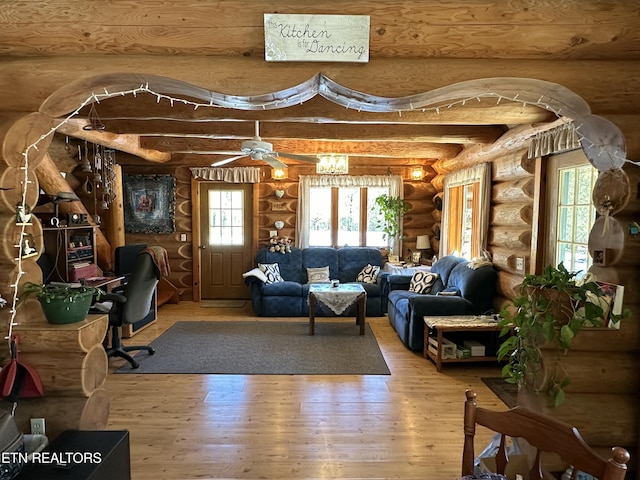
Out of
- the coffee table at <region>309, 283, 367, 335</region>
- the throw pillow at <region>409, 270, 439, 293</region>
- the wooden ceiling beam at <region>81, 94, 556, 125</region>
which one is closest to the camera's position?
the wooden ceiling beam at <region>81, 94, 556, 125</region>

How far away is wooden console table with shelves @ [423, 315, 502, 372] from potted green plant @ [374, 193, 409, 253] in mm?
2713

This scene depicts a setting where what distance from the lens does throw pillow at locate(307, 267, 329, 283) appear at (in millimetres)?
6296

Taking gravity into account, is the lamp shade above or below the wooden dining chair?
above

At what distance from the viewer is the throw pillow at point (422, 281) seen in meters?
5.26

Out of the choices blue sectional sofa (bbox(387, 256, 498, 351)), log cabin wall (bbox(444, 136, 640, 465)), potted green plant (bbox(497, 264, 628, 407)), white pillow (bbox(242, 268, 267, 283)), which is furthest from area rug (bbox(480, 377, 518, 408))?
white pillow (bbox(242, 268, 267, 283))

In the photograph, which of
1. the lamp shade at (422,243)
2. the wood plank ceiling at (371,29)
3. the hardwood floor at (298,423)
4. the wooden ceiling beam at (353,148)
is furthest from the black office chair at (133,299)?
the lamp shade at (422,243)

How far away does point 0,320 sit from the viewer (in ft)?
6.59

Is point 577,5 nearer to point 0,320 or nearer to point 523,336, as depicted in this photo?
point 523,336

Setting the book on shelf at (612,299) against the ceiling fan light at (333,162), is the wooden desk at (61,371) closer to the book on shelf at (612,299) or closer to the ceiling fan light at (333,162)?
the book on shelf at (612,299)

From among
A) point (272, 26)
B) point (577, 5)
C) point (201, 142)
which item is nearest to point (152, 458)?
point (272, 26)

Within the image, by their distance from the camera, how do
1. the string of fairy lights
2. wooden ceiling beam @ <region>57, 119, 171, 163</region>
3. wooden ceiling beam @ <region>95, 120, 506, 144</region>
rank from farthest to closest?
wooden ceiling beam @ <region>95, 120, 506, 144</region>, wooden ceiling beam @ <region>57, 119, 171, 163</region>, the string of fairy lights

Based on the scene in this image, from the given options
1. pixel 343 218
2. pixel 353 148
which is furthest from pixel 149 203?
pixel 353 148

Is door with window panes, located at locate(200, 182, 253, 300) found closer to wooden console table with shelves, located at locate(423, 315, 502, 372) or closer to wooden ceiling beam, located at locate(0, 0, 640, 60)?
wooden console table with shelves, located at locate(423, 315, 502, 372)

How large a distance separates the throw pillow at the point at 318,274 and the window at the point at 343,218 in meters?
0.68
